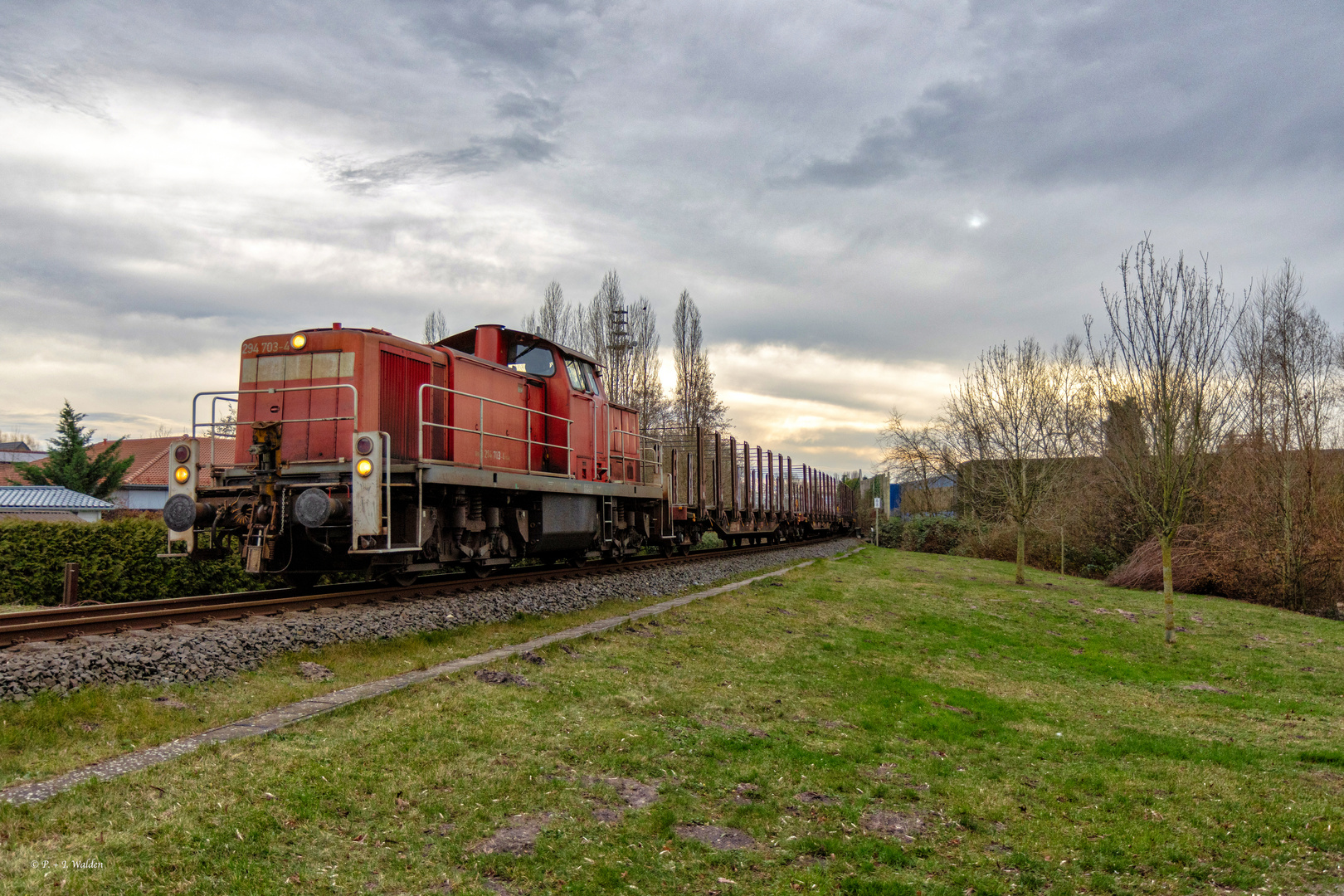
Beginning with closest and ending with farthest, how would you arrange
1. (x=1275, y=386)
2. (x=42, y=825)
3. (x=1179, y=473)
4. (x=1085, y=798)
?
(x=42, y=825), (x=1085, y=798), (x=1179, y=473), (x=1275, y=386)

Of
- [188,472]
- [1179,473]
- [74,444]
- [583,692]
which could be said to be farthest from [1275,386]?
[74,444]

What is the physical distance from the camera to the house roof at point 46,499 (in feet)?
107

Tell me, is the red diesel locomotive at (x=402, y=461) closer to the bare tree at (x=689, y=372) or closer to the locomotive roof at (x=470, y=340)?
the locomotive roof at (x=470, y=340)

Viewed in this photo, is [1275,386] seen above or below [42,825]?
above

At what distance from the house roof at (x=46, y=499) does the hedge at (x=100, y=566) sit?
887 inches

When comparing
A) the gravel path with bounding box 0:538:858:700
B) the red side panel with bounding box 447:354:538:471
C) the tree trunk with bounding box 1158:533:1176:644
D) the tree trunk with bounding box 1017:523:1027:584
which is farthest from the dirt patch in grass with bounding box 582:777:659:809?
the tree trunk with bounding box 1017:523:1027:584

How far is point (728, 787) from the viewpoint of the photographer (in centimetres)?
584

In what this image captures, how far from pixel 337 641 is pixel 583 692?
9.35 feet

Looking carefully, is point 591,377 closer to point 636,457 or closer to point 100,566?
point 636,457

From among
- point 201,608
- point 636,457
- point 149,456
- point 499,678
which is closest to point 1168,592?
point 636,457

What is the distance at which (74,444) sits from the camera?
120 feet

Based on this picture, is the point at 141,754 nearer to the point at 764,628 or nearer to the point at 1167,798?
the point at 1167,798

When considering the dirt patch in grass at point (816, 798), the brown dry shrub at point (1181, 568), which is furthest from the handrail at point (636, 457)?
the brown dry shrub at point (1181, 568)

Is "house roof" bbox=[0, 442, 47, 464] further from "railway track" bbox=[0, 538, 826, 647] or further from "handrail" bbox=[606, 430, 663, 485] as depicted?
"railway track" bbox=[0, 538, 826, 647]
